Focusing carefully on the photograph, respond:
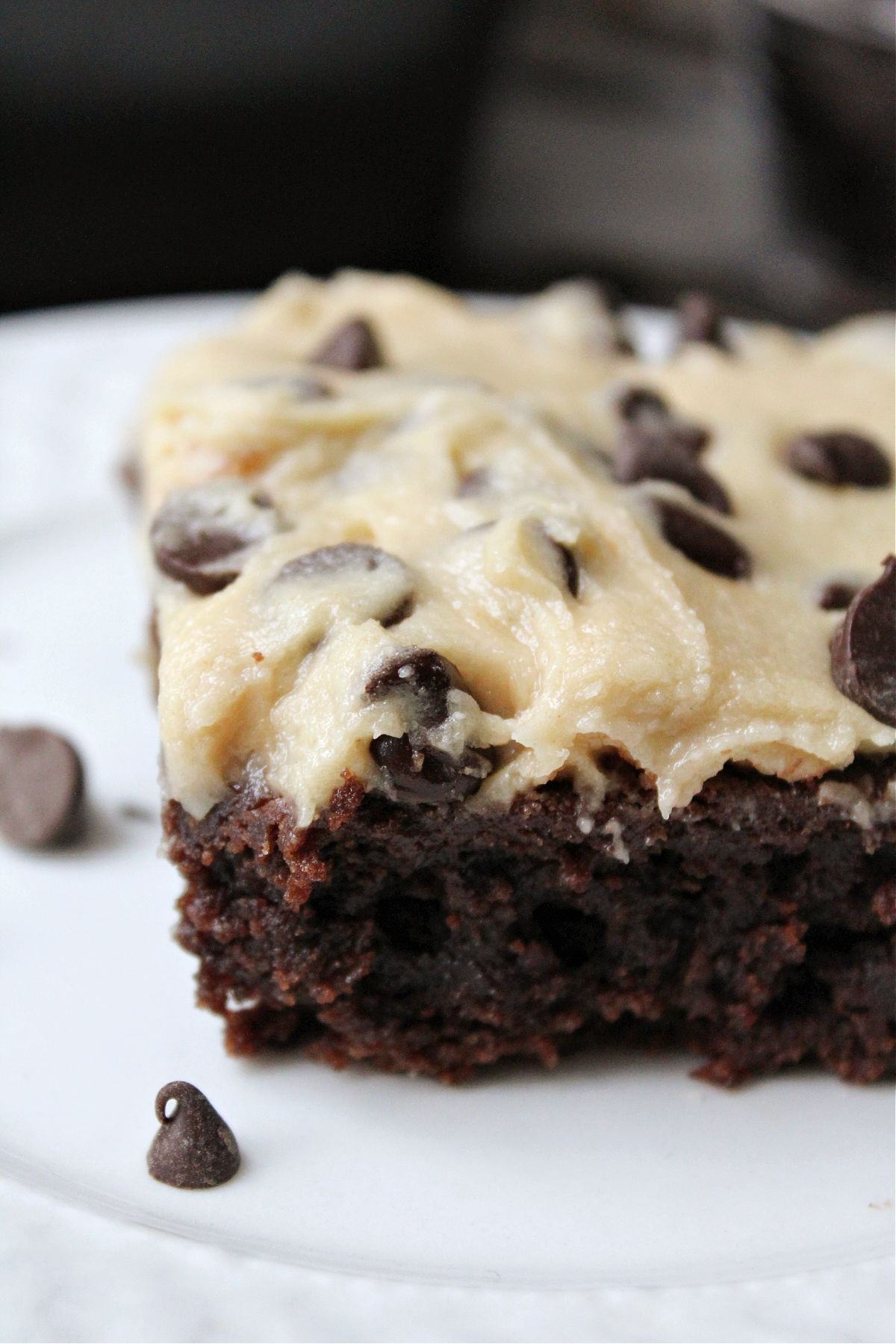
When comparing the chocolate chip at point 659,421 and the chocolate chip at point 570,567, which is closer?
the chocolate chip at point 570,567

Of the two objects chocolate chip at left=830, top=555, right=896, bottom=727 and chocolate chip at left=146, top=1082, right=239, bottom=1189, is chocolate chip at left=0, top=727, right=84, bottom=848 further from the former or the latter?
chocolate chip at left=830, top=555, right=896, bottom=727

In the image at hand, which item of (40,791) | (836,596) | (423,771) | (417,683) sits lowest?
(40,791)

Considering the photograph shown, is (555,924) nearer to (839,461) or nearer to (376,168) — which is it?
(839,461)

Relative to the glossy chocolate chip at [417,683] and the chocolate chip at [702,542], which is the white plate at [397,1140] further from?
the chocolate chip at [702,542]

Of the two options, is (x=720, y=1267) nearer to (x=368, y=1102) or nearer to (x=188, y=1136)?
(x=368, y=1102)

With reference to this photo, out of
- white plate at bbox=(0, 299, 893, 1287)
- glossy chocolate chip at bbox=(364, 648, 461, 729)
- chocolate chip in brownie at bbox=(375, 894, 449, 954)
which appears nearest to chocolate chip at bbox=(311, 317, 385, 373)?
white plate at bbox=(0, 299, 893, 1287)

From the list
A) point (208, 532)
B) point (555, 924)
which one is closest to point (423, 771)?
point (555, 924)

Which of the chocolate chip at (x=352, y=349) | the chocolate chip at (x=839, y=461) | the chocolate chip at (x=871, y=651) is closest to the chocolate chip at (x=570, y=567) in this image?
the chocolate chip at (x=871, y=651)
